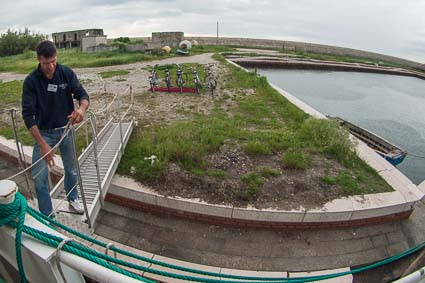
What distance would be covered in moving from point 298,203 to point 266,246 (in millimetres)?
829

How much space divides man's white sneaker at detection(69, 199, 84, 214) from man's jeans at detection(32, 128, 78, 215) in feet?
0.15

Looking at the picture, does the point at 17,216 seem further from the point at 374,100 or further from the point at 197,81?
the point at 374,100

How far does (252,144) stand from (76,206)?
338cm

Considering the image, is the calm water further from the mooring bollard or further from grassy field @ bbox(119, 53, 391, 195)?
the mooring bollard

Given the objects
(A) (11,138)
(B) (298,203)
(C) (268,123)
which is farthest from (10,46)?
(B) (298,203)

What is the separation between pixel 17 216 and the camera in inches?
54.1

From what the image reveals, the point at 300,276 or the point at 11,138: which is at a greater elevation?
the point at 11,138

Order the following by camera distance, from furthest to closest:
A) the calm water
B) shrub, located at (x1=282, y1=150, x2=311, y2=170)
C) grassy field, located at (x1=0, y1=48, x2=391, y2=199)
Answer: the calm water → shrub, located at (x1=282, y1=150, x2=311, y2=170) → grassy field, located at (x1=0, y1=48, x2=391, y2=199)

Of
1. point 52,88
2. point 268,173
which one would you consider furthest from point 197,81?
point 52,88

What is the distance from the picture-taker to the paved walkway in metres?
3.61

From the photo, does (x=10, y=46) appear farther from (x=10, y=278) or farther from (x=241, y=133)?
(x=10, y=278)

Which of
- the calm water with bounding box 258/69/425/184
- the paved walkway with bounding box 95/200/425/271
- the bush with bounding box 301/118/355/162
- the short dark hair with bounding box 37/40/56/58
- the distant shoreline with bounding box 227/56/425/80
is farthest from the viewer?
the distant shoreline with bounding box 227/56/425/80

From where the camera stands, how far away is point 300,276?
11.1 ft

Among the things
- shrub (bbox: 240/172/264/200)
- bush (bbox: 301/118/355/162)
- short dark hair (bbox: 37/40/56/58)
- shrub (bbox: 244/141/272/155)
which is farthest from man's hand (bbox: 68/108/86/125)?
bush (bbox: 301/118/355/162)
